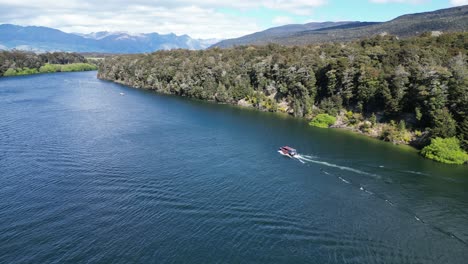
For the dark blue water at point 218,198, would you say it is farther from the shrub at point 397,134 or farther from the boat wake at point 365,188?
the shrub at point 397,134

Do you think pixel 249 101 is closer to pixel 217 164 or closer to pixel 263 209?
pixel 217 164

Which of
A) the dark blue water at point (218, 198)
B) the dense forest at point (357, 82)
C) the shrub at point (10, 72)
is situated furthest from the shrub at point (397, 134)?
the shrub at point (10, 72)

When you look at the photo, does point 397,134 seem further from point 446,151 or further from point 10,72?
point 10,72

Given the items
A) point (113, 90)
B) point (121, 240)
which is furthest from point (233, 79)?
point (121, 240)

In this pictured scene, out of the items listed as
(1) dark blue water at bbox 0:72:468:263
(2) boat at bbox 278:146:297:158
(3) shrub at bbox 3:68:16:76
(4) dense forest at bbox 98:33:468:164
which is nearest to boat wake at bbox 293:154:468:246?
(1) dark blue water at bbox 0:72:468:263

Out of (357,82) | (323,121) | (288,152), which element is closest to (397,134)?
(323,121)
